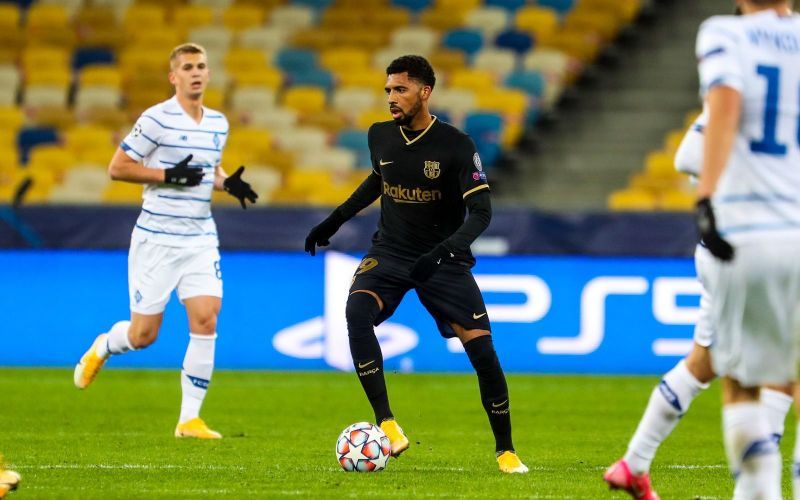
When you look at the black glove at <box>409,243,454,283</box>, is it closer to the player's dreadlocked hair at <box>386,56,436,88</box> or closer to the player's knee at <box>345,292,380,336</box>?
the player's knee at <box>345,292,380,336</box>

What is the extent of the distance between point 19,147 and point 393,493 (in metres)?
12.8

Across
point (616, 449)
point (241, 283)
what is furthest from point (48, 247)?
point (616, 449)

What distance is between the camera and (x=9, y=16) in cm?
2053

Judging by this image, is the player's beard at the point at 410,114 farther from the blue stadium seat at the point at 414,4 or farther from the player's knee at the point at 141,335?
the blue stadium seat at the point at 414,4

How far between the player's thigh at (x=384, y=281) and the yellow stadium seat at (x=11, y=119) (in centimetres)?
1195

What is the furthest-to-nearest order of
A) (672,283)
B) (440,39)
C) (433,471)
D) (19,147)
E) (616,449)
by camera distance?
(440,39) → (19,147) → (672,283) → (616,449) → (433,471)

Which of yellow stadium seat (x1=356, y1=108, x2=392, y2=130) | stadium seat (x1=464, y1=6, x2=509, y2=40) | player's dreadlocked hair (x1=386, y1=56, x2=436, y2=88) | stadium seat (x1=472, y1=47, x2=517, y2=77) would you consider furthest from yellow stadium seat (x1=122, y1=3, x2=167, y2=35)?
player's dreadlocked hair (x1=386, y1=56, x2=436, y2=88)

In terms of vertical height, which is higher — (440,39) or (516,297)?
(440,39)

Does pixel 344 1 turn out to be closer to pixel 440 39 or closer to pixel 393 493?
pixel 440 39

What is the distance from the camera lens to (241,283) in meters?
13.9

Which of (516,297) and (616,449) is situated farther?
(516,297)

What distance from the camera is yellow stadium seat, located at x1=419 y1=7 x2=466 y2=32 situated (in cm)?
1994

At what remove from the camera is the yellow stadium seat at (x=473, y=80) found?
18.8 metres

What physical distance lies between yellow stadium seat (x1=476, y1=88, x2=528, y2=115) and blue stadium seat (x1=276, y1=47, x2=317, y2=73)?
101 inches
